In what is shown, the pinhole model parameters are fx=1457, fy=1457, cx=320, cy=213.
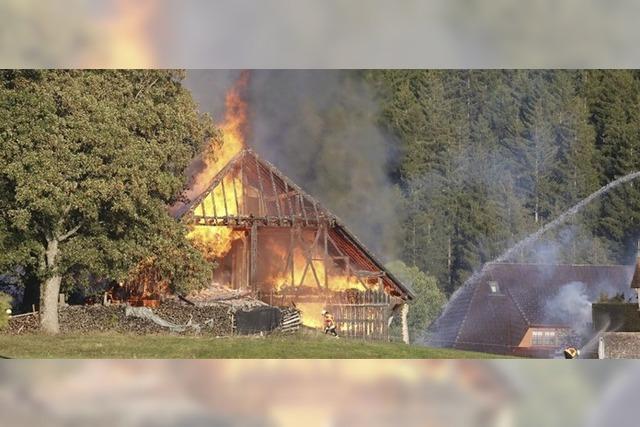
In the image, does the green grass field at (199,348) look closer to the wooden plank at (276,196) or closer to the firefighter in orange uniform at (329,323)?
the firefighter in orange uniform at (329,323)

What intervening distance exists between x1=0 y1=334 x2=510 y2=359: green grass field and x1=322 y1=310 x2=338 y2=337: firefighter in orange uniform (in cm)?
26

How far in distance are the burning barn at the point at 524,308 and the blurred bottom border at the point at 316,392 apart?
3.38 feet

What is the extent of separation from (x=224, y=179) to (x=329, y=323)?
268cm

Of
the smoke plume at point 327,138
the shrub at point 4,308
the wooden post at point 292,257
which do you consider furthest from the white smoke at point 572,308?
the shrub at point 4,308

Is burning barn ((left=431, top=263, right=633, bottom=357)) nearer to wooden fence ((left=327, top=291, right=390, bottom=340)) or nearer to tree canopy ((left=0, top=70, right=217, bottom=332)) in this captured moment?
wooden fence ((left=327, top=291, right=390, bottom=340))

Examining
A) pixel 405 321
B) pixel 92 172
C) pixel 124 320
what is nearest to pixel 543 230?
pixel 405 321

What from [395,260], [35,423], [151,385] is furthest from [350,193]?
[35,423]

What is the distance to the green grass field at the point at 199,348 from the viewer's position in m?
20.7

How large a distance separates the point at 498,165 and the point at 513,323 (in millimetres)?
2425

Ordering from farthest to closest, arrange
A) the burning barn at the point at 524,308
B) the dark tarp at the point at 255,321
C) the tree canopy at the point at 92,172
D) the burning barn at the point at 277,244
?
the burning barn at the point at 524,308 < the burning barn at the point at 277,244 < the dark tarp at the point at 255,321 < the tree canopy at the point at 92,172

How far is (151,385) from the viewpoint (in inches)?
777

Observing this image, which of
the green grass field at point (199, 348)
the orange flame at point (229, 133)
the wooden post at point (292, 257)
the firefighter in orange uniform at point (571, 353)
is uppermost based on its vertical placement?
the orange flame at point (229, 133)

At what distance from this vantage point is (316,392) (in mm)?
19609

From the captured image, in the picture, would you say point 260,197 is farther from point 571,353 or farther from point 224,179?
point 571,353
